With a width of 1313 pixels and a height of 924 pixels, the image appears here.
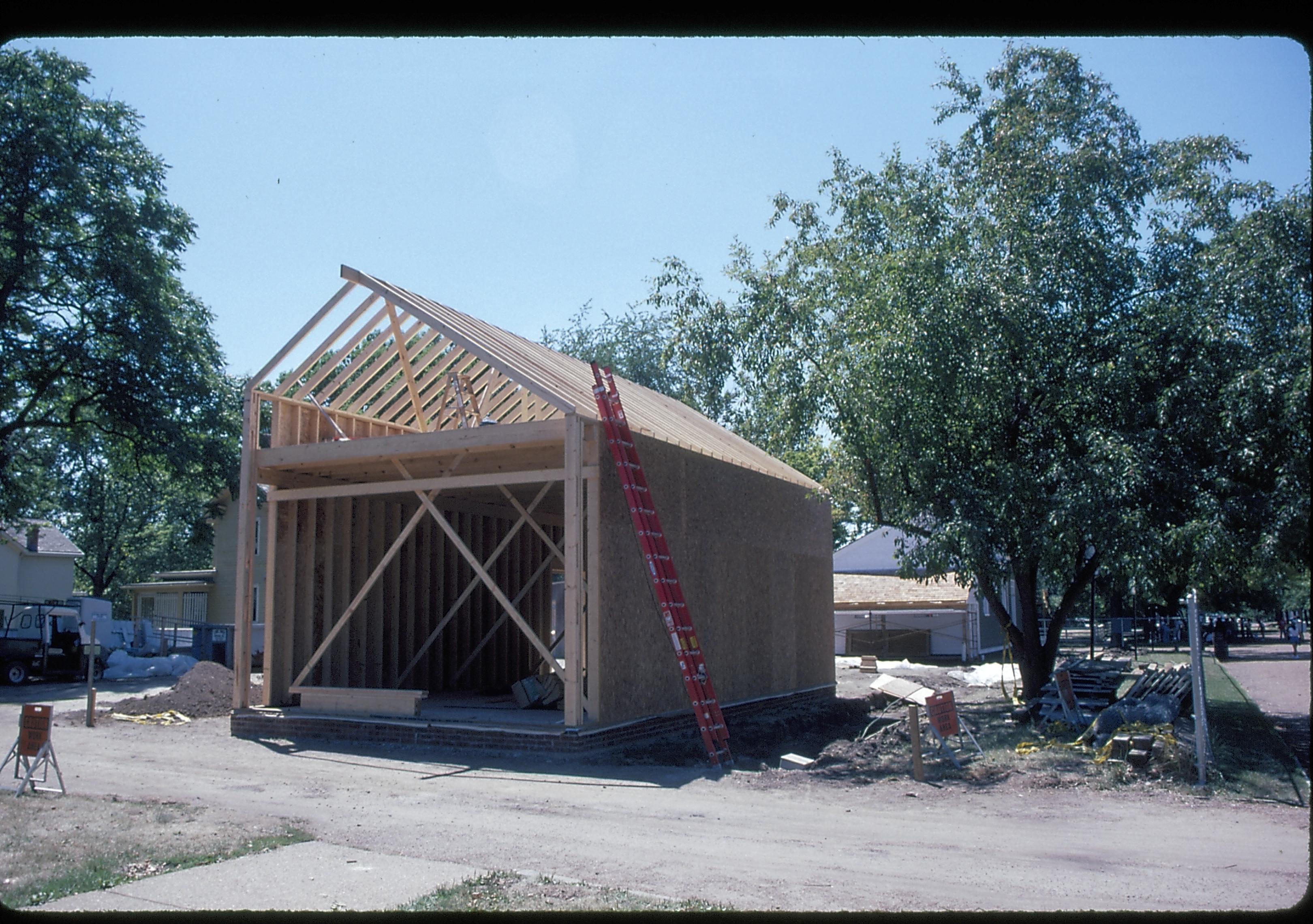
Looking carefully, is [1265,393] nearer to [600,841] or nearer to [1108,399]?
[1108,399]

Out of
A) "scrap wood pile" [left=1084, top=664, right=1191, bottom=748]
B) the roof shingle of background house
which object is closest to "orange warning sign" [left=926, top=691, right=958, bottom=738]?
"scrap wood pile" [left=1084, top=664, right=1191, bottom=748]

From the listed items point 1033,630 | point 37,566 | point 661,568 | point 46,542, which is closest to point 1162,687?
point 1033,630

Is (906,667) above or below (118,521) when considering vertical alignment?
below

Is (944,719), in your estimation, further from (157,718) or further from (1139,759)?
(157,718)

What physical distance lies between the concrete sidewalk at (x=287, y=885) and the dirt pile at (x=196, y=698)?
10.6 meters

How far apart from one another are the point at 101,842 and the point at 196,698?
10.2 m

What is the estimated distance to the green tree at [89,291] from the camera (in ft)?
83.3

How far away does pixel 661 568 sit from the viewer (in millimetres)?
12391

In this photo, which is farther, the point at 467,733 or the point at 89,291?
the point at 89,291

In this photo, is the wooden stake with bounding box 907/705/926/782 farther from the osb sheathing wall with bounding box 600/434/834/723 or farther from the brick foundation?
the osb sheathing wall with bounding box 600/434/834/723

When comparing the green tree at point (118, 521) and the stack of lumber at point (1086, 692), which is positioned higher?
A: the green tree at point (118, 521)

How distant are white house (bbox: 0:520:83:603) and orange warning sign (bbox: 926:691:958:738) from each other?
37.9 metres

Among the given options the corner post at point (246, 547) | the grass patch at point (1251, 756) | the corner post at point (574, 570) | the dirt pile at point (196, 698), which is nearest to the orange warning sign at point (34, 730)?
the corner post at point (246, 547)

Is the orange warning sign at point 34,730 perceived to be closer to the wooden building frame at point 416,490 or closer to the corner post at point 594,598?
the wooden building frame at point 416,490
